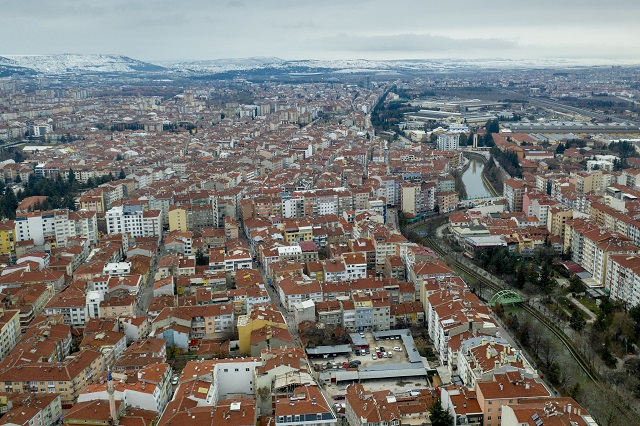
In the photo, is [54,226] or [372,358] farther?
[54,226]

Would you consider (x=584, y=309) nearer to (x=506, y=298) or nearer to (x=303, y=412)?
(x=506, y=298)

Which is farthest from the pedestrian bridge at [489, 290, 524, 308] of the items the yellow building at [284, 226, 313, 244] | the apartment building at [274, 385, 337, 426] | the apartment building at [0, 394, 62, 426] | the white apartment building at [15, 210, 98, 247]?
the white apartment building at [15, 210, 98, 247]

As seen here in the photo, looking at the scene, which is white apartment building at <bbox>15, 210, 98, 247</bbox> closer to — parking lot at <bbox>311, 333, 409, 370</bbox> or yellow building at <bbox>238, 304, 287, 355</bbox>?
yellow building at <bbox>238, 304, 287, 355</bbox>

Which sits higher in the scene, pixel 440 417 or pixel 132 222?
pixel 132 222

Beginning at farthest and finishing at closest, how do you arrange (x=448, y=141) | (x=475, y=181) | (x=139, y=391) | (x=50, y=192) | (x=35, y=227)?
(x=448, y=141)
(x=475, y=181)
(x=50, y=192)
(x=35, y=227)
(x=139, y=391)

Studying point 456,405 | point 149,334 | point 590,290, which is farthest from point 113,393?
point 590,290

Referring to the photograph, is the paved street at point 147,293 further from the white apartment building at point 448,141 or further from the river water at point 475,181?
the white apartment building at point 448,141

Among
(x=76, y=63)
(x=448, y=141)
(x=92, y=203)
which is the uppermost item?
(x=76, y=63)

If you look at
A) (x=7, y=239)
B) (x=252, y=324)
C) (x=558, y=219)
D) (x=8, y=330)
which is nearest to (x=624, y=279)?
(x=558, y=219)
